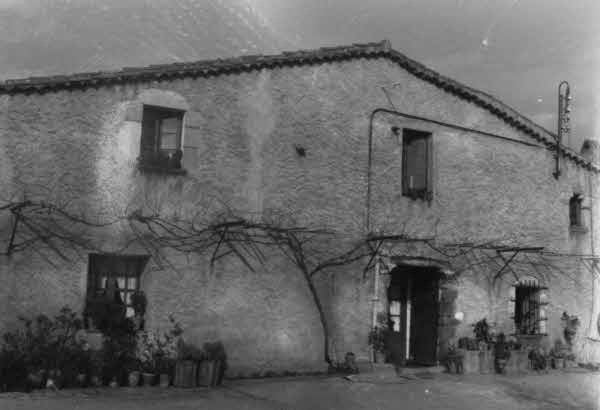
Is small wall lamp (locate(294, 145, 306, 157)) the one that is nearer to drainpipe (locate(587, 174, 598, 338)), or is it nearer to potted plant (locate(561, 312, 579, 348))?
potted plant (locate(561, 312, 579, 348))

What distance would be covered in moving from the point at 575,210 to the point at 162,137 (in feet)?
37.4

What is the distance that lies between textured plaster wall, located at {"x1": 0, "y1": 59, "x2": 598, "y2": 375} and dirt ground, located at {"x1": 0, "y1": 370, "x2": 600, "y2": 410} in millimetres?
1157

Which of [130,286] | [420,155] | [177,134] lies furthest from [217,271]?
[420,155]

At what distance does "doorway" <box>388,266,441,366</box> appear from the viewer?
14828 mm

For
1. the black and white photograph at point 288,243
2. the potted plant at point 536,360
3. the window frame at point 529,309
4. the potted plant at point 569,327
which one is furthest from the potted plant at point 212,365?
the potted plant at point 569,327

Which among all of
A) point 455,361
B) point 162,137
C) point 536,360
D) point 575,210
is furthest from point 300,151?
point 575,210

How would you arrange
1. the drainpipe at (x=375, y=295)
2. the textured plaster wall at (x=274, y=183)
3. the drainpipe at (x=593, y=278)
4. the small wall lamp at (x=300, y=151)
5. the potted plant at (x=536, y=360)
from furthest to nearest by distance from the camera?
1. the drainpipe at (x=593, y=278)
2. the potted plant at (x=536, y=360)
3. the drainpipe at (x=375, y=295)
4. the small wall lamp at (x=300, y=151)
5. the textured plaster wall at (x=274, y=183)

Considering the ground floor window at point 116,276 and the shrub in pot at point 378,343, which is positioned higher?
the ground floor window at point 116,276

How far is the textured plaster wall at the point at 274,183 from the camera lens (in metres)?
10.8

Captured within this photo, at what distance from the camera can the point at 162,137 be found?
12.0 m

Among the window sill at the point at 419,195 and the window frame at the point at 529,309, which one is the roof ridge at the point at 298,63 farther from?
the window frame at the point at 529,309

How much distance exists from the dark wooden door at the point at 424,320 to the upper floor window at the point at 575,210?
5.00 meters

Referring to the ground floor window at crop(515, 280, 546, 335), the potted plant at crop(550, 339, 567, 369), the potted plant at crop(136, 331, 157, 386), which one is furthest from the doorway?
the potted plant at crop(136, 331, 157, 386)

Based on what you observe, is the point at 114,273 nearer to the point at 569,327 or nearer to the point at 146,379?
the point at 146,379
